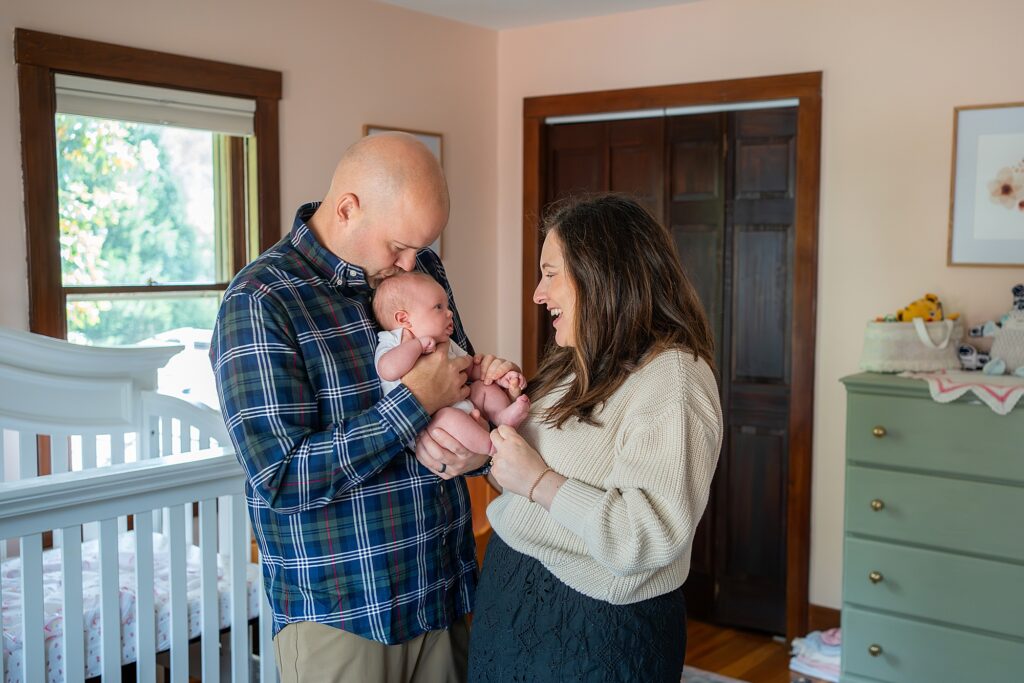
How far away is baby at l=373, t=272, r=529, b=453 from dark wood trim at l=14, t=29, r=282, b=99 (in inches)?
70.8

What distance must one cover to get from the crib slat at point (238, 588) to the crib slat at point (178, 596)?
0.11m

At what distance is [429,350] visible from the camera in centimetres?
166

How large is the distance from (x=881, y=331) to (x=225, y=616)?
7.36 feet

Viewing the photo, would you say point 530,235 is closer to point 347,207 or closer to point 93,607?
point 93,607

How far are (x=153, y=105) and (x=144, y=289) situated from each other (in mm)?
616

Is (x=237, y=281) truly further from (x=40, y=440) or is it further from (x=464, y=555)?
(x=40, y=440)

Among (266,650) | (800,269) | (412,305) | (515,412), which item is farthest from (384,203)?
(800,269)

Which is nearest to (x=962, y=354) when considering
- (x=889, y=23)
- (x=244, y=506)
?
(x=889, y=23)

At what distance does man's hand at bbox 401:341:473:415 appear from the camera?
1.53 metres

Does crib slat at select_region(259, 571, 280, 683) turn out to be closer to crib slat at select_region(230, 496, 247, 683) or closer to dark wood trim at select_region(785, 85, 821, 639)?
crib slat at select_region(230, 496, 247, 683)

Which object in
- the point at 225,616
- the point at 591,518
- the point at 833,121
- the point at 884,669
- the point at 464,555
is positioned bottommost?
the point at 884,669

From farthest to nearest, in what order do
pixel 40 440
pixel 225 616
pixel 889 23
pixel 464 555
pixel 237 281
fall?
pixel 889 23 < pixel 40 440 < pixel 225 616 < pixel 464 555 < pixel 237 281

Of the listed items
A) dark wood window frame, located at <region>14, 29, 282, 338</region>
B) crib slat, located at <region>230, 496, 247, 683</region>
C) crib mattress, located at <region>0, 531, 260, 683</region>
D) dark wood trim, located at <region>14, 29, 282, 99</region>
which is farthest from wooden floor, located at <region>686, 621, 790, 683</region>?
dark wood trim, located at <region>14, 29, 282, 99</region>

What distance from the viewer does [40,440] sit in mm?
2990
